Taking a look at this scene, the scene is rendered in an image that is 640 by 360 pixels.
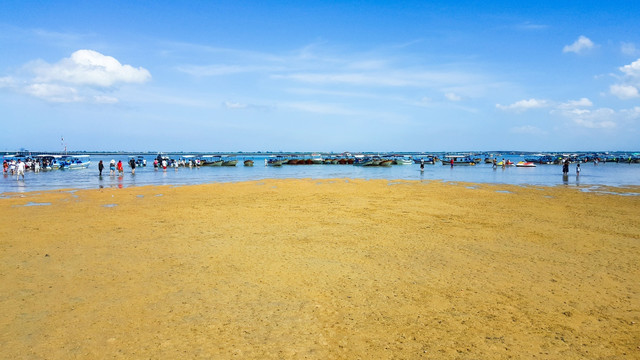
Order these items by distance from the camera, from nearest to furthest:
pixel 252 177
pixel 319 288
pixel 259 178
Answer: pixel 319 288, pixel 259 178, pixel 252 177

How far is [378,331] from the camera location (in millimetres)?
5281

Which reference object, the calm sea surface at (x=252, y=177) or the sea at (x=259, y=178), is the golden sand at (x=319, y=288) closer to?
the sea at (x=259, y=178)

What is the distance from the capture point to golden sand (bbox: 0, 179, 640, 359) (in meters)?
4.94

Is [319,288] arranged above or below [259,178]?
below

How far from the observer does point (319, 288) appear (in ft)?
22.6

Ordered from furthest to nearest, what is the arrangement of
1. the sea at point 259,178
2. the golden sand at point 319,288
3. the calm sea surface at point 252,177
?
the calm sea surface at point 252,177 → the sea at point 259,178 → the golden sand at point 319,288

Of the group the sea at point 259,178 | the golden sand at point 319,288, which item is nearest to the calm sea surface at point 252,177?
the sea at point 259,178

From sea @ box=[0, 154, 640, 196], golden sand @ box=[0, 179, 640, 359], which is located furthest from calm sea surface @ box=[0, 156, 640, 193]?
golden sand @ box=[0, 179, 640, 359]

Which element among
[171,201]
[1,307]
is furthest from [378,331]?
[171,201]

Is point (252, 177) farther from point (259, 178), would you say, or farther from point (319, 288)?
point (319, 288)

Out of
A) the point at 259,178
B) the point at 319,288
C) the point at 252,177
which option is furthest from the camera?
the point at 252,177

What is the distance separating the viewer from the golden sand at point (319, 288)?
494 cm

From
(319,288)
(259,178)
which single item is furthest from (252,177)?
(319,288)

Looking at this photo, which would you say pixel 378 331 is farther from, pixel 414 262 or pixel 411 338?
pixel 414 262
